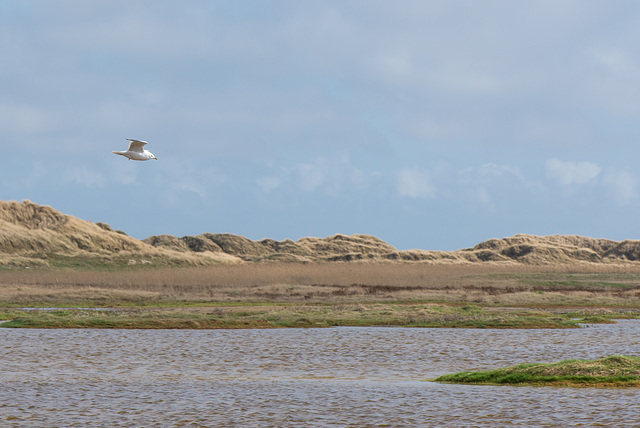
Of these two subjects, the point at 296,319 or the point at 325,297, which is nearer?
the point at 296,319

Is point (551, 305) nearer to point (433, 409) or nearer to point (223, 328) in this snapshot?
point (223, 328)

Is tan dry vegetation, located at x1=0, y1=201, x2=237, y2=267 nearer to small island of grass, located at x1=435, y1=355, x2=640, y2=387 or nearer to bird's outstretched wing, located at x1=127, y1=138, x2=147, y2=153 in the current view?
bird's outstretched wing, located at x1=127, y1=138, x2=147, y2=153

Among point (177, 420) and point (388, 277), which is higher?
point (388, 277)

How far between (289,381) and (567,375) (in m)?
7.39

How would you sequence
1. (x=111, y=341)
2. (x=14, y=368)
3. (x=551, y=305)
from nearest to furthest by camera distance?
(x=14, y=368) < (x=111, y=341) < (x=551, y=305)

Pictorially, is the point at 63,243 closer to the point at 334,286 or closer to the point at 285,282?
the point at 285,282

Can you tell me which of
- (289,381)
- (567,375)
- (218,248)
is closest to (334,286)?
(289,381)

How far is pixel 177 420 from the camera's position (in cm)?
1645

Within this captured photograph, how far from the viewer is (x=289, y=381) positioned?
22.0m

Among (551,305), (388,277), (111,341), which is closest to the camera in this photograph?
(111,341)

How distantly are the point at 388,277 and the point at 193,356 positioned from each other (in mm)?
50590

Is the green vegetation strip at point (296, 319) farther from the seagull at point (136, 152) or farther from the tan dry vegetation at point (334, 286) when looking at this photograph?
the tan dry vegetation at point (334, 286)

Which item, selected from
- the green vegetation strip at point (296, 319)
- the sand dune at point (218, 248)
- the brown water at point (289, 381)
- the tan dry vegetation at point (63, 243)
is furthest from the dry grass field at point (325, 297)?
the sand dune at point (218, 248)

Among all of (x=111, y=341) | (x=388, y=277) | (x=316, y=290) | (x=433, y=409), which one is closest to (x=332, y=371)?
(x=433, y=409)
